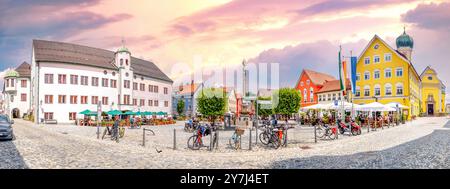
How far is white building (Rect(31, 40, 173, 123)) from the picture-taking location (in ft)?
170

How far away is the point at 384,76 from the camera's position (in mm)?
59281

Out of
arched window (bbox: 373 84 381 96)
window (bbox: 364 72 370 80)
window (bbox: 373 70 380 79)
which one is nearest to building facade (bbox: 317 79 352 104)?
window (bbox: 364 72 370 80)

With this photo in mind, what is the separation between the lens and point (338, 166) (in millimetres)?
10359

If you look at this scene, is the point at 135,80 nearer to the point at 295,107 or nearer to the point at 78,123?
the point at 78,123

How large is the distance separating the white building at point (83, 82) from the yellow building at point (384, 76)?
40.0 m

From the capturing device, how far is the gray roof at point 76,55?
53.9 metres

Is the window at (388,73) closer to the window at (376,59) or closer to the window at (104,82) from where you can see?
the window at (376,59)

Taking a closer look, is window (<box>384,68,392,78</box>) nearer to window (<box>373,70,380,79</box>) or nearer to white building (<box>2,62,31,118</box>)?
window (<box>373,70,380,79</box>)
